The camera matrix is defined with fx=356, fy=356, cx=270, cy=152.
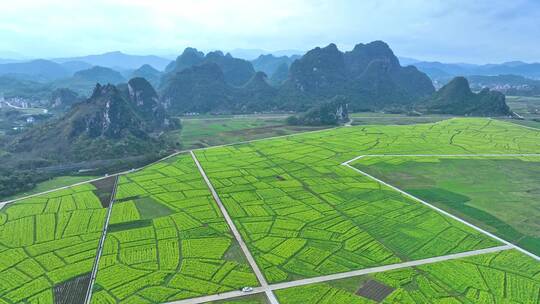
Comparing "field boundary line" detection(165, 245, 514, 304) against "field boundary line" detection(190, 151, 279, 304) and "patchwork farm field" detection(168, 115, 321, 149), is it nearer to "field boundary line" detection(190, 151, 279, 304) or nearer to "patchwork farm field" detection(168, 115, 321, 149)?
"field boundary line" detection(190, 151, 279, 304)

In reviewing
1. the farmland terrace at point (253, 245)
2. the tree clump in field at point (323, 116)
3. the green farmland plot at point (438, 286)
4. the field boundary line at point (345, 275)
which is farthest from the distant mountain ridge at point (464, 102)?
the green farmland plot at point (438, 286)

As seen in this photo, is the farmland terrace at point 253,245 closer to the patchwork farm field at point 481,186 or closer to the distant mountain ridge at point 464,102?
the patchwork farm field at point 481,186

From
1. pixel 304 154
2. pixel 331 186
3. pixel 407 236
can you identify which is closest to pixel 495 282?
pixel 407 236

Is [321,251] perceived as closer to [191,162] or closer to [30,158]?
[191,162]

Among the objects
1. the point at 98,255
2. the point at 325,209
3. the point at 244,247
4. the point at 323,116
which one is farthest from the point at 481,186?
the point at 323,116

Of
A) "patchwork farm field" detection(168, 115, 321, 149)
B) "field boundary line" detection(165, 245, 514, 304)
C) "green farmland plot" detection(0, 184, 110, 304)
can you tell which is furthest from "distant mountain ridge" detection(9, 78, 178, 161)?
"field boundary line" detection(165, 245, 514, 304)

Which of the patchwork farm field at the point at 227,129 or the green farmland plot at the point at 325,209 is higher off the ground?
the patchwork farm field at the point at 227,129
